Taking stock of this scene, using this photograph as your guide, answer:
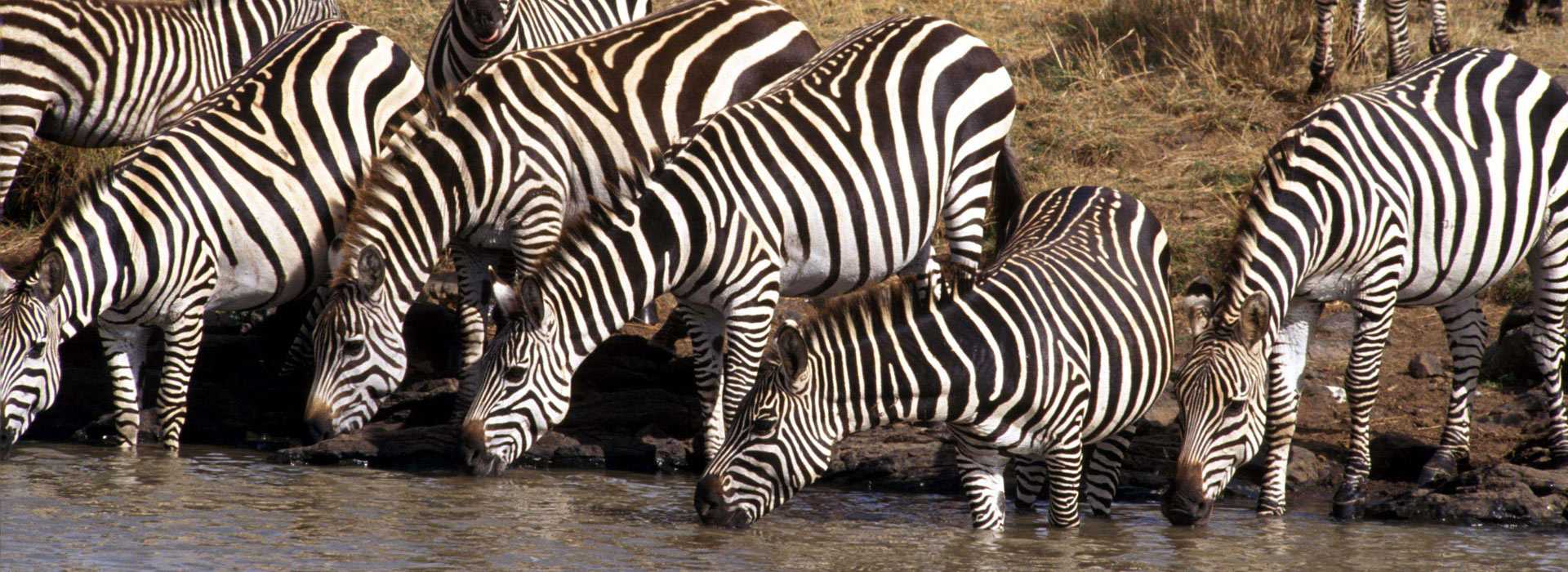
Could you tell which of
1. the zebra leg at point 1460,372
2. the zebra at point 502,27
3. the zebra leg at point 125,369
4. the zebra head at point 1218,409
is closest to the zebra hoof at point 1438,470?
the zebra leg at point 1460,372

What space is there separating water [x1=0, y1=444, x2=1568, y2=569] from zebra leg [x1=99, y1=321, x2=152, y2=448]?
0.86ft

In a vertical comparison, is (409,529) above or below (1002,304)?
below

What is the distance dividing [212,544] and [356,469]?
2107 mm

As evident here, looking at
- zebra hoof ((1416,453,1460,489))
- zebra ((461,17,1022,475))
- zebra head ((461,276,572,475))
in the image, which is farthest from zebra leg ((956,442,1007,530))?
zebra hoof ((1416,453,1460,489))

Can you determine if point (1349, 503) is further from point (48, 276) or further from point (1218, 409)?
point (48, 276)

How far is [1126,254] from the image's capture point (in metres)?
8.00

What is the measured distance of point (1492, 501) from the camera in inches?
314

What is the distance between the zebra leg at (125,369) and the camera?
8852 millimetres

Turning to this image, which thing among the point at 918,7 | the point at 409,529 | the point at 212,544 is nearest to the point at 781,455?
the point at 409,529

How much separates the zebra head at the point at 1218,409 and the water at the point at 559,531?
0.61 feet

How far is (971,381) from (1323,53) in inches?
281

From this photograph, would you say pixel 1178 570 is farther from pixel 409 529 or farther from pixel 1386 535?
pixel 409 529

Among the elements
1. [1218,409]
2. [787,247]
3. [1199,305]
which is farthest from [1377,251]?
[787,247]

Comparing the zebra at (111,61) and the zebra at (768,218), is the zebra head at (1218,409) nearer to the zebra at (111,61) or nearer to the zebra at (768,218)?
the zebra at (768,218)
